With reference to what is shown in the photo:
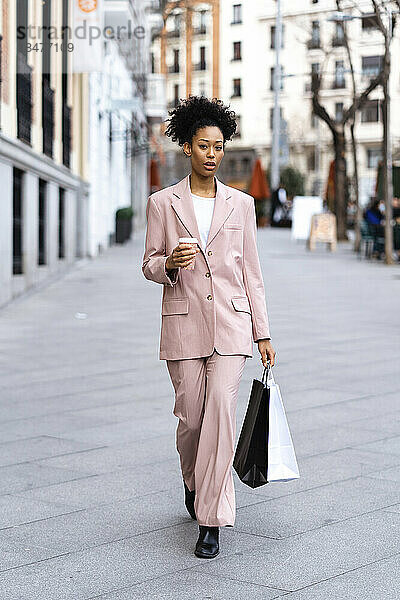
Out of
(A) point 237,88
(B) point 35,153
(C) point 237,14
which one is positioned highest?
(A) point 237,88

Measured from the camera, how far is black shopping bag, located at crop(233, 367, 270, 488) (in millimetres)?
4527

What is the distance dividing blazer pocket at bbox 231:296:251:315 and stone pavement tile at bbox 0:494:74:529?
1324 mm

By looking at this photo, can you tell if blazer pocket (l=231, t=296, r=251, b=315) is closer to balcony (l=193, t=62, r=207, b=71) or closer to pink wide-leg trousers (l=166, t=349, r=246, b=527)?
pink wide-leg trousers (l=166, t=349, r=246, b=527)

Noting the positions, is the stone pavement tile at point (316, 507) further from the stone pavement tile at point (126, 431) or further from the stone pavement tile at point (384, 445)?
the stone pavement tile at point (126, 431)

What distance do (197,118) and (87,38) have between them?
57.6ft

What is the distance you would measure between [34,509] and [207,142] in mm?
1911

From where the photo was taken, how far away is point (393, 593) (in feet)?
13.0

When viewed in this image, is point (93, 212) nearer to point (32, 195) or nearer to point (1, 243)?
point (32, 195)

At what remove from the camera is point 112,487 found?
18.0 feet

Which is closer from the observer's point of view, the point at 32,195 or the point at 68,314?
the point at 68,314

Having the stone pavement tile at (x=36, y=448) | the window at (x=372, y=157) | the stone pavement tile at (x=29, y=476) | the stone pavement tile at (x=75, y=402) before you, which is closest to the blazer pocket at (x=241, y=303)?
the stone pavement tile at (x=29, y=476)

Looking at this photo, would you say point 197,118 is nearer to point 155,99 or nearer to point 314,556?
point 314,556

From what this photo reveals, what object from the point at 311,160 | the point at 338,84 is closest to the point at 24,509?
the point at 338,84

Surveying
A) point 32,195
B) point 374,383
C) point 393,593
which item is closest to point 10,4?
point 32,195
